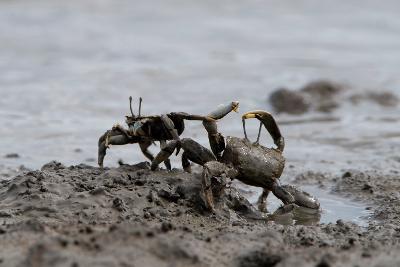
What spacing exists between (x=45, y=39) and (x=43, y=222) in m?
12.0

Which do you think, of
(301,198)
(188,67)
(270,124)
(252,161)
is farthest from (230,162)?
(188,67)

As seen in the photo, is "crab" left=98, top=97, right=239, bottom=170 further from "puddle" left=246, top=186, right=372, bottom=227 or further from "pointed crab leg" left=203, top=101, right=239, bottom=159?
"puddle" left=246, top=186, right=372, bottom=227

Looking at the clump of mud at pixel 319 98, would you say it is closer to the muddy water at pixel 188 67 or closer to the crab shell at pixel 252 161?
the muddy water at pixel 188 67

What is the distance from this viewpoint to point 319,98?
1317 cm

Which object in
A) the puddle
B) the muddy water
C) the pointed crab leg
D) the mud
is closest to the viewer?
the mud

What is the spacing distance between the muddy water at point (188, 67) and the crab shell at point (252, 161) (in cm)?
131

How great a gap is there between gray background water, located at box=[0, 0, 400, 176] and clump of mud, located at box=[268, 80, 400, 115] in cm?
25

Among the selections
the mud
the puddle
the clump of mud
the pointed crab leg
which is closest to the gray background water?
the clump of mud

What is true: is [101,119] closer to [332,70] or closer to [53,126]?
[53,126]

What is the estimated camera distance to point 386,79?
14742mm

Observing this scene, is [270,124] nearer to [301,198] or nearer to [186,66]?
[301,198]

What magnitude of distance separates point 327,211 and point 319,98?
6554mm

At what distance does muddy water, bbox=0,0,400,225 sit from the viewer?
9.81 meters

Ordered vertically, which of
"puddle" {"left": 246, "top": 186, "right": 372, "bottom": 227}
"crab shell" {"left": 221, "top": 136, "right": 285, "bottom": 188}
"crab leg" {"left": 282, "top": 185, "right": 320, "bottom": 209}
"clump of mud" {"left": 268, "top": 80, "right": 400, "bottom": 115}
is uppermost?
"crab shell" {"left": 221, "top": 136, "right": 285, "bottom": 188}
